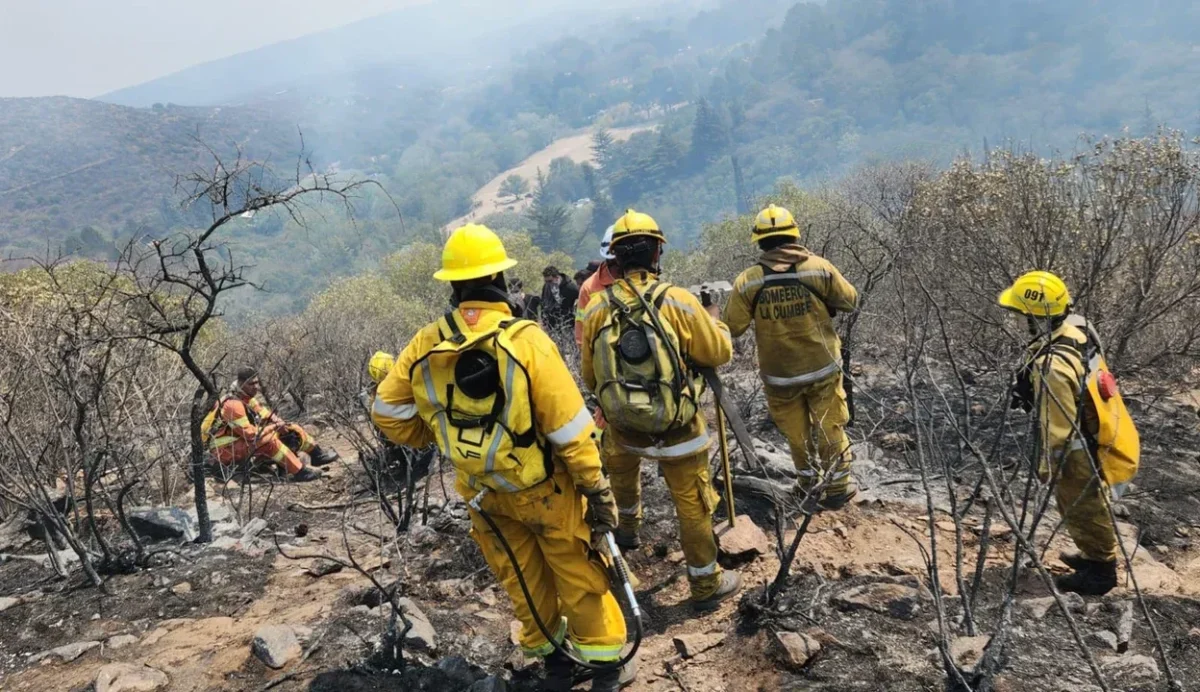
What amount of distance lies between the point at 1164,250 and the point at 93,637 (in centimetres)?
844

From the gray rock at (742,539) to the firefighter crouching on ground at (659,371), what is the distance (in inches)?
→ 14.0

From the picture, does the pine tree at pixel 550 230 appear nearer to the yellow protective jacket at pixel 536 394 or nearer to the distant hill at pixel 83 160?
the distant hill at pixel 83 160

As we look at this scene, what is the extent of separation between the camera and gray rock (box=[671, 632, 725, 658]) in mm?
3412

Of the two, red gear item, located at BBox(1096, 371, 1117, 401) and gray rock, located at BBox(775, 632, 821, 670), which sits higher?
red gear item, located at BBox(1096, 371, 1117, 401)

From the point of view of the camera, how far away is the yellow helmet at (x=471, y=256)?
2895 mm

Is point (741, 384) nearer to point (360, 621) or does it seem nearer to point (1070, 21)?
point (360, 621)

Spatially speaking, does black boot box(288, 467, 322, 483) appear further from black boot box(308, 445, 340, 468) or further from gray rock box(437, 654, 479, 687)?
gray rock box(437, 654, 479, 687)

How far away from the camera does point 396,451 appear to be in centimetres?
658

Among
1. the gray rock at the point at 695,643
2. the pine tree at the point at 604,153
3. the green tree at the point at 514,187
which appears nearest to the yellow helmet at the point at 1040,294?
the gray rock at the point at 695,643

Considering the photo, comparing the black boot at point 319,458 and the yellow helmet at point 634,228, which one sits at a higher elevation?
the yellow helmet at point 634,228

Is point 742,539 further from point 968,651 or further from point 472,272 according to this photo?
point 472,272

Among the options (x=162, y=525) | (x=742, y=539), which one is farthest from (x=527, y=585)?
(x=162, y=525)

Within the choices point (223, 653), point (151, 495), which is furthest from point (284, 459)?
point (223, 653)

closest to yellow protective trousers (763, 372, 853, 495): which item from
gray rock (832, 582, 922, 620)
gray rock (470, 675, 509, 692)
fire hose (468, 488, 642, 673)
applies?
gray rock (832, 582, 922, 620)
